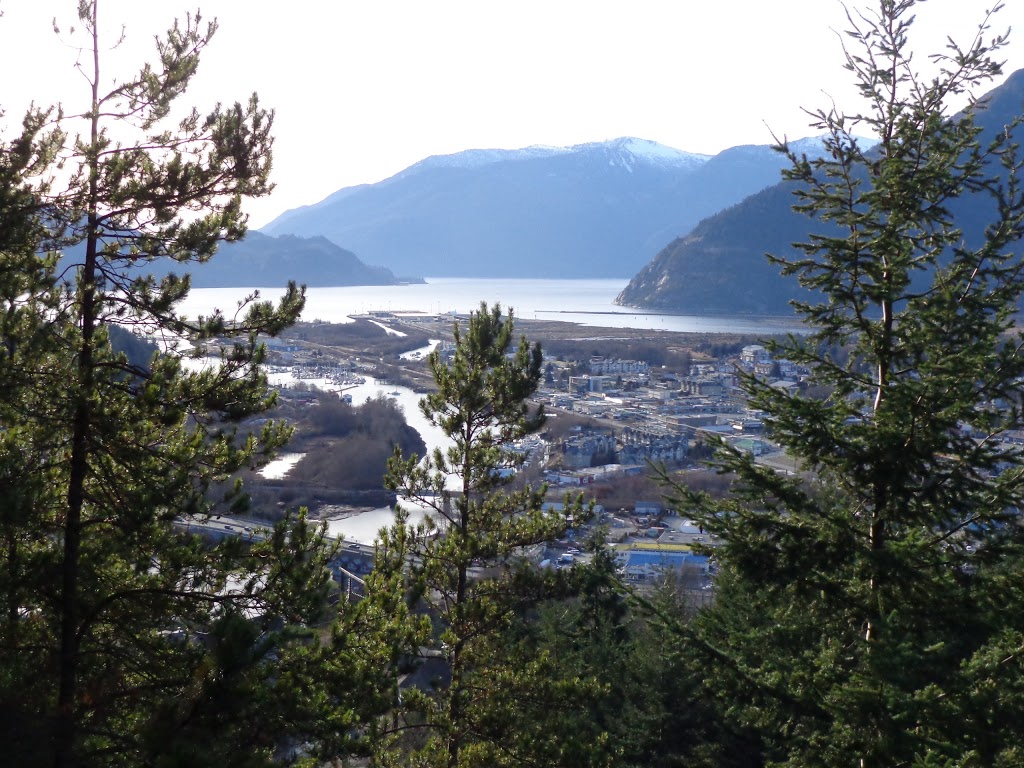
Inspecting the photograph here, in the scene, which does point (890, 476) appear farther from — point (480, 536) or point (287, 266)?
point (287, 266)

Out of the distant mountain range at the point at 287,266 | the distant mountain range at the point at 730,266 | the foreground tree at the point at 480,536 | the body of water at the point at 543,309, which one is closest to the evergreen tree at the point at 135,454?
the foreground tree at the point at 480,536

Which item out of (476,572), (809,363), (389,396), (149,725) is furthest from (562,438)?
(149,725)

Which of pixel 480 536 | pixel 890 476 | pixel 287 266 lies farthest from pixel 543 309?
pixel 890 476

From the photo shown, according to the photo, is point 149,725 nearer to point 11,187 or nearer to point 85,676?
point 85,676

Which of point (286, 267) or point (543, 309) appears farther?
point (286, 267)

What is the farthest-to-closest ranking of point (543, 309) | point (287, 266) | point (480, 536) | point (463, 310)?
point (287, 266) → point (543, 309) → point (463, 310) → point (480, 536)

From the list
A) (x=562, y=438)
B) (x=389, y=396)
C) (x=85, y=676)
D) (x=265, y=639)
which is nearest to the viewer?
(x=265, y=639)
